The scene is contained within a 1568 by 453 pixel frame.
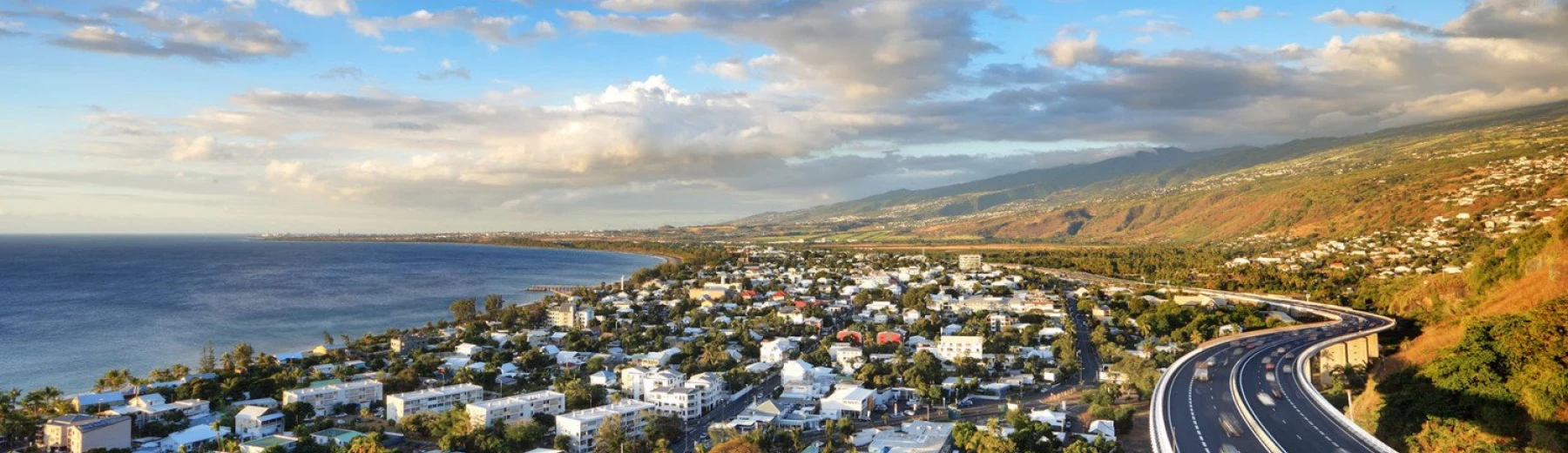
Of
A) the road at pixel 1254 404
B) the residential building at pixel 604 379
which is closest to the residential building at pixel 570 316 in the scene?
the residential building at pixel 604 379

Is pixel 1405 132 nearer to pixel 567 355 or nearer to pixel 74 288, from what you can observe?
pixel 567 355

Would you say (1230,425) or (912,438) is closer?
(1230,425)

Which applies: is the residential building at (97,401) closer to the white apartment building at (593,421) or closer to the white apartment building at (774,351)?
the white apartment building at (593,421)

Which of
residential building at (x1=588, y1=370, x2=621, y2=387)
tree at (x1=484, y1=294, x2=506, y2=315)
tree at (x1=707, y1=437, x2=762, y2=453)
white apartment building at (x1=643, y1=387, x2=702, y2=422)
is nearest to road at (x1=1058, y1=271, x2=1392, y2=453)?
tree at (x1=707, y1=437, x2=762, y2=453)

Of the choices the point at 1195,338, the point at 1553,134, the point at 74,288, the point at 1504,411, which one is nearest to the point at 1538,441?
the point at 1504,411

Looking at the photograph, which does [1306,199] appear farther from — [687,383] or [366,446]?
[366,446]

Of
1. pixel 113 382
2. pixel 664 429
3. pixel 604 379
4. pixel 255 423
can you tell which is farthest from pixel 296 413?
pixel 664 429
